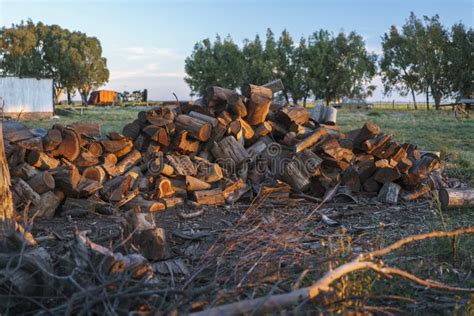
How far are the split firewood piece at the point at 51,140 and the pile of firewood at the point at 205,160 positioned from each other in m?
0.01

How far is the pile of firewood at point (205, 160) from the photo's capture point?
239 inches

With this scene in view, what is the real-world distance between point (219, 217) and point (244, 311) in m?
3.48

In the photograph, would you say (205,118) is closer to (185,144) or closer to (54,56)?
(185,144)

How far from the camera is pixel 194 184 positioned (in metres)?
6.70

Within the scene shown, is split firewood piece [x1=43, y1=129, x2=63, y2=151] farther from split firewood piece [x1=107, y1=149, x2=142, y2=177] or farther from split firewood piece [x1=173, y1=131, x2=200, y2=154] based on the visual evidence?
split firewood piece [x1=173, y1=131, x2=200, y2=154]

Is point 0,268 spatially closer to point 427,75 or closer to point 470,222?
point 470,222

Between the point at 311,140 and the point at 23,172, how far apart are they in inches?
148

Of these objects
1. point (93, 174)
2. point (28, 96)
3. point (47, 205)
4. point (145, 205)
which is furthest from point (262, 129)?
point (28, 96)

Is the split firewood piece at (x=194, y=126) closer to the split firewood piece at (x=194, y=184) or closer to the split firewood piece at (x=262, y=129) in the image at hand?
the split firewood piece at (x=194, y=184)

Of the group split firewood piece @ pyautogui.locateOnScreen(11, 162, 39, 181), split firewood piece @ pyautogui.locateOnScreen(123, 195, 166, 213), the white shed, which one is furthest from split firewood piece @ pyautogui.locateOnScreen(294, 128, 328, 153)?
A: the white shed

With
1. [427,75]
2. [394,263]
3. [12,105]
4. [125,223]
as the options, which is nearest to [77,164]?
[125,223]

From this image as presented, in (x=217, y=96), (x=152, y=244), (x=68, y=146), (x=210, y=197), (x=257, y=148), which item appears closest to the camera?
(x=152, y=244)

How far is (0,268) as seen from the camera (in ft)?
11.2

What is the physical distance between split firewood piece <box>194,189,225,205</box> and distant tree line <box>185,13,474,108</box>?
44917mm
